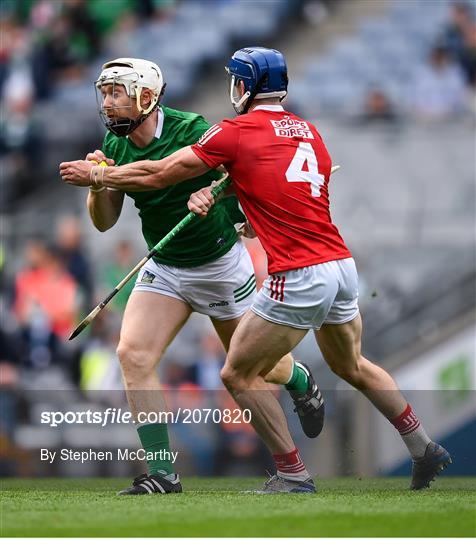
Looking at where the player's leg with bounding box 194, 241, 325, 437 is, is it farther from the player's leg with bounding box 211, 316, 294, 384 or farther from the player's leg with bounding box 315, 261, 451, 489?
the player's leg with bounding box 315, 261, 451, 489

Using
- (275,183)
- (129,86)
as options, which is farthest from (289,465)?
(129,86)

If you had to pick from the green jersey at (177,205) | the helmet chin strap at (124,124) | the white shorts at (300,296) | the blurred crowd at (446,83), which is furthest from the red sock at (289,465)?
the blurred crowd at (446,83)

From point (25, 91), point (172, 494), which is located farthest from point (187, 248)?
point (25, 91)

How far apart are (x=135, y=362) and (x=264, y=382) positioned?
2.16ft

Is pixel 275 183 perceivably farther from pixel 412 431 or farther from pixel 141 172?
pixel 412 431

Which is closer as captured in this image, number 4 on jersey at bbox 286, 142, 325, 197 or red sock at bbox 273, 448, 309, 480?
number 4 on jersey at bbox 286, 142, 325, 197

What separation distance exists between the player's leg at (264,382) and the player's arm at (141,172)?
2.42 ft

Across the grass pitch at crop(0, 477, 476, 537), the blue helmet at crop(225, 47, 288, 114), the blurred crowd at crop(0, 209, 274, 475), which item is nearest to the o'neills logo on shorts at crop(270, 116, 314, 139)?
the blue helmet at crop(225, 47, 288, 114)

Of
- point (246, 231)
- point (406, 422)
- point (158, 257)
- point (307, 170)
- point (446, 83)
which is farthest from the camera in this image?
point (446, 83)

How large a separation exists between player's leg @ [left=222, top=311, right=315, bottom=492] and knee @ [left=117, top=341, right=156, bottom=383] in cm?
46

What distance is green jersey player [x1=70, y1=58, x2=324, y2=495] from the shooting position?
22.6ft

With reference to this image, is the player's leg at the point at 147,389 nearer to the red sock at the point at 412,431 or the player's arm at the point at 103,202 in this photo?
the player's arm at the point at 103,202

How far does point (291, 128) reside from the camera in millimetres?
6629

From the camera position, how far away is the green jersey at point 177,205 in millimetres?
7074
